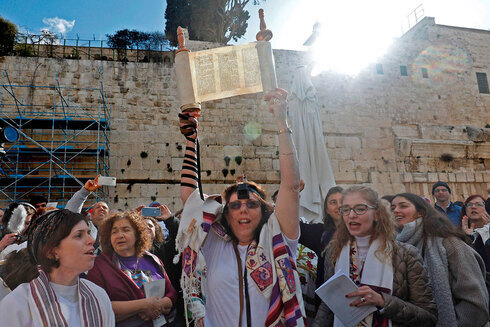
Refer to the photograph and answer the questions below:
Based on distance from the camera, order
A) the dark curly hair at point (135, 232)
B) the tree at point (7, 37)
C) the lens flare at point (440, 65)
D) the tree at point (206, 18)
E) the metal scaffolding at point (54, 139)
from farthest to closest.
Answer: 1. the tree at point (206, 18)
2. the lens flare at point (440, 65)
3. the tree at point (7, 37)
4. the metal scaffolding at point (54, 139)
5. the dark curly hair at point (135, 232)

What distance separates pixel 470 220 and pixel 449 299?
1842 millimetres

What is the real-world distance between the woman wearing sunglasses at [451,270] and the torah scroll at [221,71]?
1606mm

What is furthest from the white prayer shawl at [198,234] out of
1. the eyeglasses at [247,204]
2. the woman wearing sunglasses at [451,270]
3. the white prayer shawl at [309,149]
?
the white prayer shawl at [309,149]

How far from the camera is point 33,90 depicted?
909 centimetres

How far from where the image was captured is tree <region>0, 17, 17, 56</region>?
999 cm

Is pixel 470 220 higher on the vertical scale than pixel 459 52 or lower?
lower

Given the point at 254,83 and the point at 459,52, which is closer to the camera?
the point at 254,83

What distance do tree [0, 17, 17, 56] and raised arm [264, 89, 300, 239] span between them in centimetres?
1081

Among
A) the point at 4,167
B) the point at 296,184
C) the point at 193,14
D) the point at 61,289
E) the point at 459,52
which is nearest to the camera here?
the point at 61,289

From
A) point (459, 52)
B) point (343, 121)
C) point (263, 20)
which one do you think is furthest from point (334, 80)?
point (263, 20)

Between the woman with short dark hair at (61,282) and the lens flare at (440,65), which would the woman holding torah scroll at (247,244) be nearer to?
the woman with short dark hair at (61,282)

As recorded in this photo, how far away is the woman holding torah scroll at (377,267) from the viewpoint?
6.52 ft

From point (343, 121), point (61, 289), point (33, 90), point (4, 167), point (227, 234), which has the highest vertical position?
point (33, 90)

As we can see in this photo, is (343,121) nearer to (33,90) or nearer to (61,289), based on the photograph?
(33,90)
